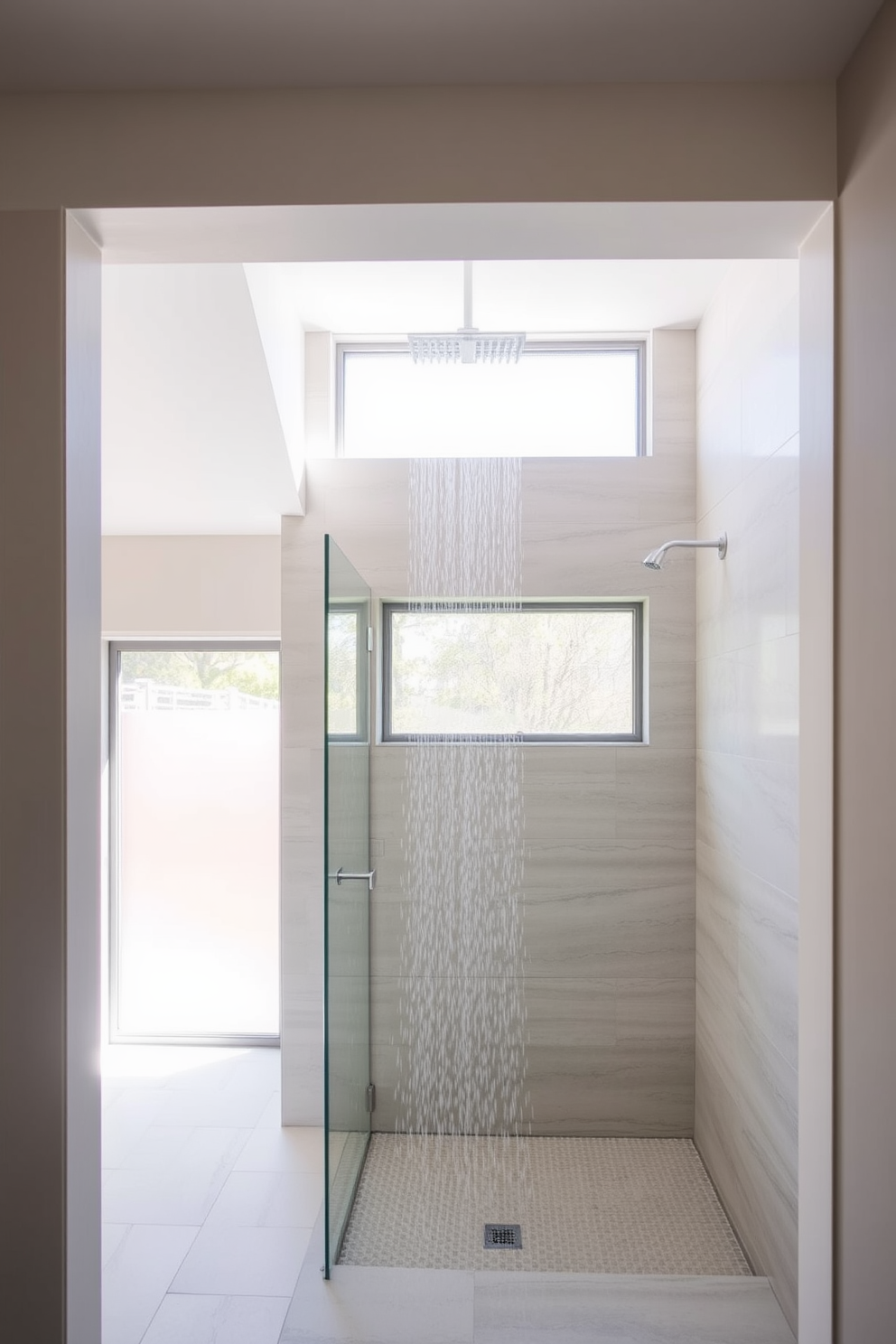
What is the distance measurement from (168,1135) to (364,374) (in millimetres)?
2856

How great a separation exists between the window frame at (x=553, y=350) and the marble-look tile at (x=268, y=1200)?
2.51 meters

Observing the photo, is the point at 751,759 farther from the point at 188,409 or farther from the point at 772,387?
the point at 188,409

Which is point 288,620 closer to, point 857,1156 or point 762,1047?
point 762,1047

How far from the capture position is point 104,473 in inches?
135

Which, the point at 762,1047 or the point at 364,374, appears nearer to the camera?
the point at 762,1047

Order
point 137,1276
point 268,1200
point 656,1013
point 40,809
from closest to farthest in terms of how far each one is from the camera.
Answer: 1. point 40,809
2. point 137,1276
3. point 268,1200
4. point 656,1013

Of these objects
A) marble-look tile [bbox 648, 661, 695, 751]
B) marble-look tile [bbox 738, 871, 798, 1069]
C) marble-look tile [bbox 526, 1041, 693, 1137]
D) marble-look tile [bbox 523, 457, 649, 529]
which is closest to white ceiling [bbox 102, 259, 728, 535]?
marble-look tile [bbox 523, 457, 649, 529]

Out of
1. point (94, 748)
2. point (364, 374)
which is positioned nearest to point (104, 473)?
point (364, 374)

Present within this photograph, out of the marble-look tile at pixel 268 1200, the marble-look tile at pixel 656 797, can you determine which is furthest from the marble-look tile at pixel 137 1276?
the marble-look tile at pixel 656 797

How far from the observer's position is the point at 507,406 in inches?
142

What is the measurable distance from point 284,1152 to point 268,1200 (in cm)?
31

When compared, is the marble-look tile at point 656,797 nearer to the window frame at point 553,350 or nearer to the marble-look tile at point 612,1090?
the marble-look tile at point 612,1090

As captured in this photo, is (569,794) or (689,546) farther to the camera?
(569,794)

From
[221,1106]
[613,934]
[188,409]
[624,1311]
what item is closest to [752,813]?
[613,934]
